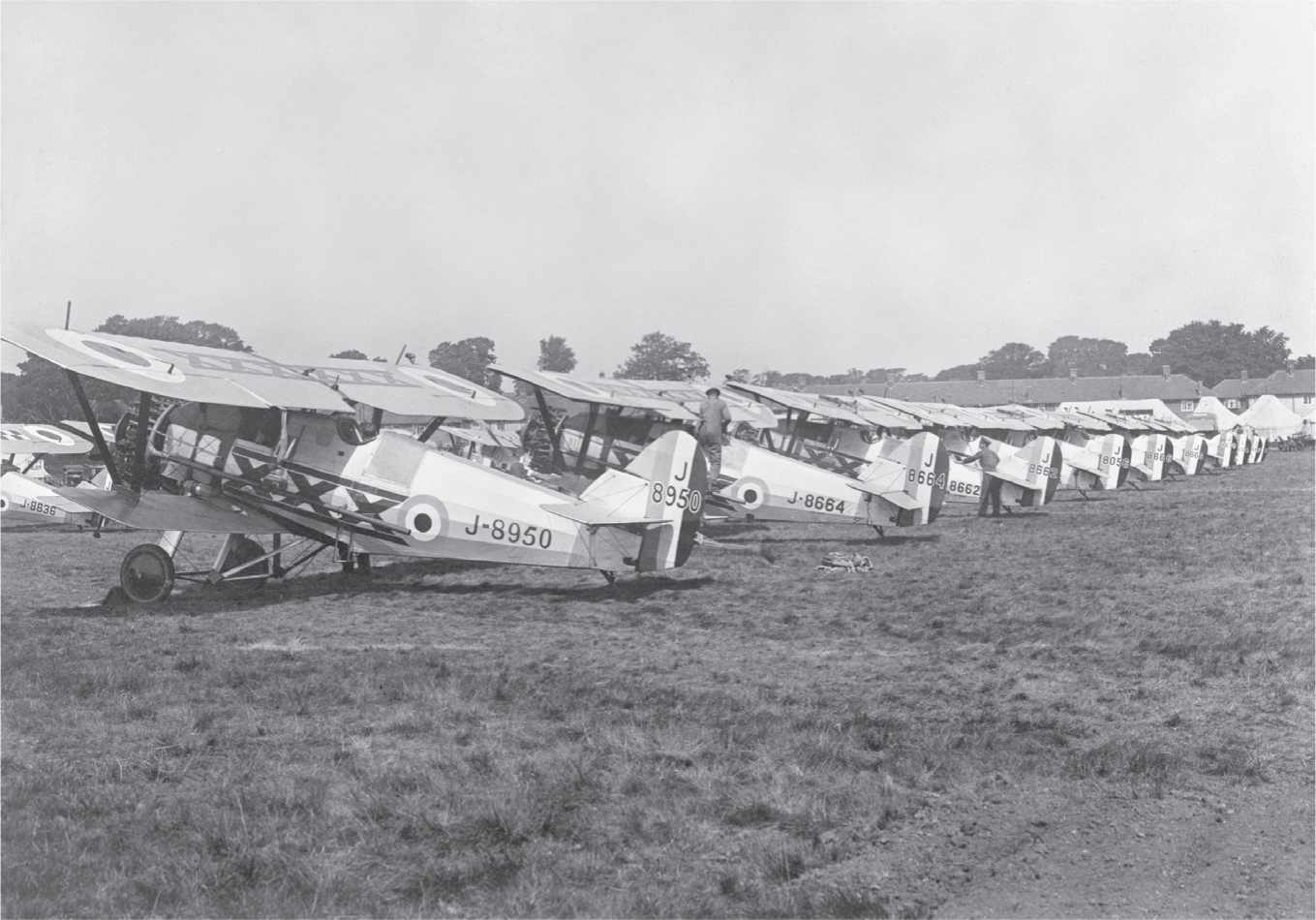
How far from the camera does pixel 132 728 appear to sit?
4.79 meters

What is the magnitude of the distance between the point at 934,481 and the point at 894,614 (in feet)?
20.7

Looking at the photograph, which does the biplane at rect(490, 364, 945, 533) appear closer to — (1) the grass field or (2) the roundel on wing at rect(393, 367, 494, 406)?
(2) the roundel on wing at rect(393, 367, 494, 406)

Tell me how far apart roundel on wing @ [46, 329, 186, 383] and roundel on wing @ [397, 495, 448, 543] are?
2.26 meters

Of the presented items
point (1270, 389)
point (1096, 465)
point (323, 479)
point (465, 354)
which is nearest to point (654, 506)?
point (323, 479)

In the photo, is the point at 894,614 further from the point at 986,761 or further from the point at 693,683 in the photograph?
the point at 986,761

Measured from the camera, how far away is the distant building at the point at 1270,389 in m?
81.2

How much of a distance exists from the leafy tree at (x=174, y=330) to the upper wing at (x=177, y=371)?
121 feet

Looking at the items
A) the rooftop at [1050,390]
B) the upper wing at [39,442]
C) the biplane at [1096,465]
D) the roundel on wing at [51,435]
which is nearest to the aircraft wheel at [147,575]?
the upper wing at [39,442]

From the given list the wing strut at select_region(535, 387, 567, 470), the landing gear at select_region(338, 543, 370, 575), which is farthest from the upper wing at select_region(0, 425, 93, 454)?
the landing gear at select_region(338, 543, 370, 575)

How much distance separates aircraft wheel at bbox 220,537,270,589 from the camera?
974 centimetres

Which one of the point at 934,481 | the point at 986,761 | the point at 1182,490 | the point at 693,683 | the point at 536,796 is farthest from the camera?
the point at 1182,490

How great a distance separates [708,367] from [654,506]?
118 ft

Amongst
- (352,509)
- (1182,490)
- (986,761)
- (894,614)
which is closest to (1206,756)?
(986,761)

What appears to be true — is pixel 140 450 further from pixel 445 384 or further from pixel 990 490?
pixel 990 490
